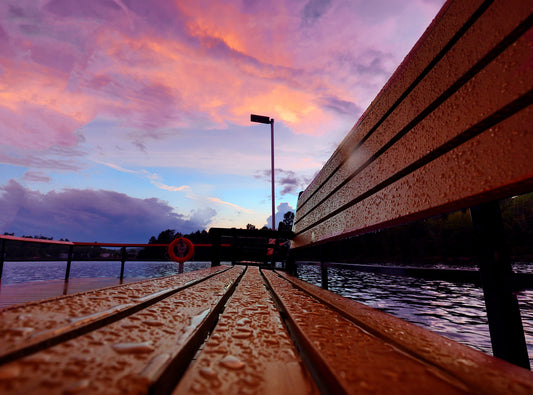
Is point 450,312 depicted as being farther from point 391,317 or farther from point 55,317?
point 55,317

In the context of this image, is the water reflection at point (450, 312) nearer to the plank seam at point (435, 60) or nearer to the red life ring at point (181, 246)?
the plank seam at point (435, 60)

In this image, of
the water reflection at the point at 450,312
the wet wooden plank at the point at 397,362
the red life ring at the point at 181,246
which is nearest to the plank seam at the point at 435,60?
the wet wooden plank at the point at 397,362

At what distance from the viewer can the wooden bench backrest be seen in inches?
29.8

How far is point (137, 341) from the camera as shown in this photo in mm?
535

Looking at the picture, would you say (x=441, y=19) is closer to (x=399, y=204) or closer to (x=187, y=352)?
(x=399, y=204)

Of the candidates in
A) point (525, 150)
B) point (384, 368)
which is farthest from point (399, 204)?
point (384, 368)

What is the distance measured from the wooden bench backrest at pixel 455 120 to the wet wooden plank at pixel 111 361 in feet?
3.25

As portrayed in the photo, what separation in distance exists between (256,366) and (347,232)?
161 centimetres

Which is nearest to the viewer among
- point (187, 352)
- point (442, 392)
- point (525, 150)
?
point (442, 392)

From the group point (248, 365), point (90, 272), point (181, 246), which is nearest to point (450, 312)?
point (248, 365)

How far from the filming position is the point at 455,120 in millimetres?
983

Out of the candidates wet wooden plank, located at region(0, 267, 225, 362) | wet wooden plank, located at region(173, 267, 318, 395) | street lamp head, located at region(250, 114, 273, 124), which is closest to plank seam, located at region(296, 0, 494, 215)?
wet wooden plank, located at region(173, 267, 318, 395)

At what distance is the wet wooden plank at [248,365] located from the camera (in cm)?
41

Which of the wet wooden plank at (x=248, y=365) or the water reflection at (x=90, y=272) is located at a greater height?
the wet wooden plank at (x=248, y=365)
